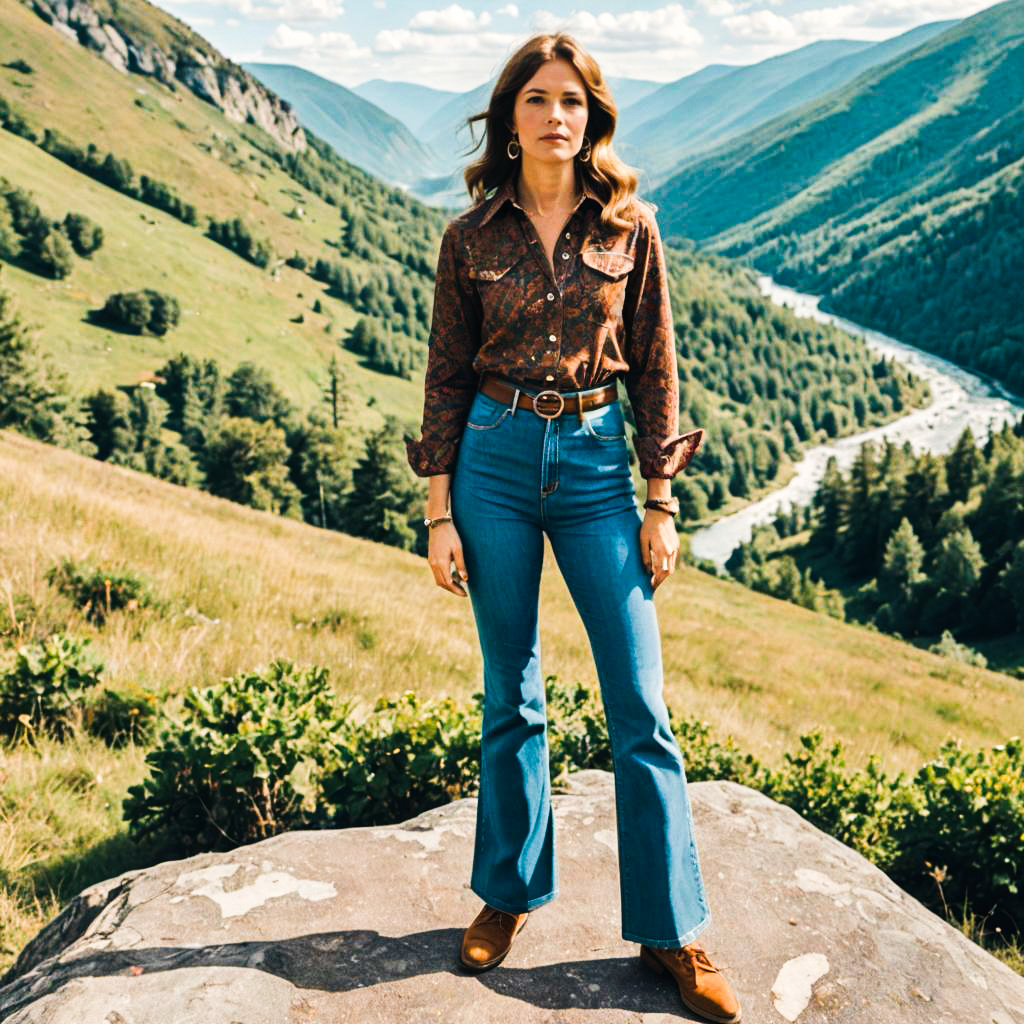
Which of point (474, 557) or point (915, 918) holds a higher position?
→ point (474, 557)

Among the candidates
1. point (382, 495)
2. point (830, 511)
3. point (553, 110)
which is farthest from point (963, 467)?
point (553, 110)

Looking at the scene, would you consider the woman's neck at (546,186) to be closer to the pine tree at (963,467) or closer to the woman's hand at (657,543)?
the woman's hand at (657,543)

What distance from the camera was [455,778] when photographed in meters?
5.46

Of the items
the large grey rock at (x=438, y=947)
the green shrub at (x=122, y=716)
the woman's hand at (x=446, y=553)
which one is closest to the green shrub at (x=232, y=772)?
the large grey rock at (x=438, y=947)

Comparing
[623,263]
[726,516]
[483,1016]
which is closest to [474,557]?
[623,263]

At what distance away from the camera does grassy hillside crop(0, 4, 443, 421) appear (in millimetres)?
118562

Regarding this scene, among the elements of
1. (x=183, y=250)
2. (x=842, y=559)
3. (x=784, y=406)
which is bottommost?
(x=842, y=559)

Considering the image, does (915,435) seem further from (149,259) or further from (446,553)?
(446,553)

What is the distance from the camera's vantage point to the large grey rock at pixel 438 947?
3.22 meters

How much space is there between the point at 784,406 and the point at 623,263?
193866 millimetres

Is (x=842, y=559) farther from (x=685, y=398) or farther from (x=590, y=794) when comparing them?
(x=590, y=794)

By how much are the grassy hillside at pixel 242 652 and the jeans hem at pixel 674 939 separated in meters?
2.93

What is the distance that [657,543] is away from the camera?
3.52 metres

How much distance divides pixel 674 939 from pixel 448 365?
2486 mm
